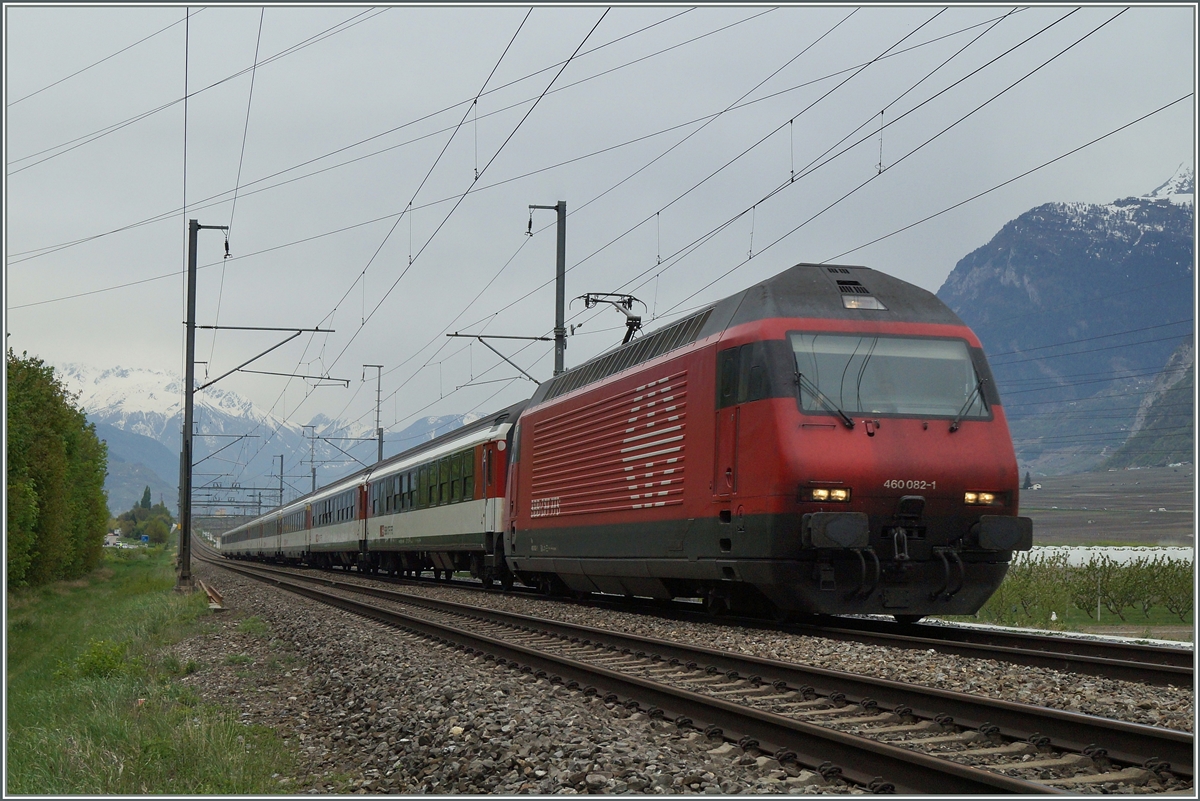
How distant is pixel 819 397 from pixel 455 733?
607cm

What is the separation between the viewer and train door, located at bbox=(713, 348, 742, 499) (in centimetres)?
1273

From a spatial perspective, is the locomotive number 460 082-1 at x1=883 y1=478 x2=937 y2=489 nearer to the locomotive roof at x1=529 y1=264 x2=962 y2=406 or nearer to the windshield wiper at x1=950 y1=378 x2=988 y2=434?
the windshield wiper at x1=950 y1=378 x2=988 y2=434

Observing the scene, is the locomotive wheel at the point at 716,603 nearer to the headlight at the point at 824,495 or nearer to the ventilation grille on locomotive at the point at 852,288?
the headlight at the point at 824,495

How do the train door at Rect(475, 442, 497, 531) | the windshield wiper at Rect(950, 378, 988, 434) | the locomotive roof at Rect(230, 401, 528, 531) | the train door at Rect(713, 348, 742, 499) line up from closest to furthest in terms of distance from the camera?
1. the windshield wiper at Rect(950, 378, 988, 434)
2. the train door at Rect(713, 348, 742, 499)
3. the train door at Rect(475, 442, 497, 531)
4. the locomotive roof at Rect(230, 401, 528, 531)

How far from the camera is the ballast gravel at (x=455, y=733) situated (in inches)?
245

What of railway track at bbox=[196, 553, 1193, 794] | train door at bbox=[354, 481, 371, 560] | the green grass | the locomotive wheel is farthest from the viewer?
train door at bbox=[354, 481, 371, 560]

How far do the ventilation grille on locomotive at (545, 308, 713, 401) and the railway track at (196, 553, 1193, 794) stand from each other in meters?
4.84

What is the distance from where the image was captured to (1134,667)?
9.03 metres

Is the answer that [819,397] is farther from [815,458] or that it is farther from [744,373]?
[744,373]

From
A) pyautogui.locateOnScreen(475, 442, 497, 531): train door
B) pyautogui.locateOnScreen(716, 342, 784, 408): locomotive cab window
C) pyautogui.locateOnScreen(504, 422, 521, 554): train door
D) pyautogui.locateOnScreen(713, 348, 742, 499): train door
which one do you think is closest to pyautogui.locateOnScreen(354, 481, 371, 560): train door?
pyautogui.locateOnScreen(475, 442, 497, 531): train door

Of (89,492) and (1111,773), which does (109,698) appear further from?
(89,492)

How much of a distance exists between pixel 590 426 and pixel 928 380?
6235 millimetres

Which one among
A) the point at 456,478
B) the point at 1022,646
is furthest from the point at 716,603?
the point at 456,478

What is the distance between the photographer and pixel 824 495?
38.7 feet
